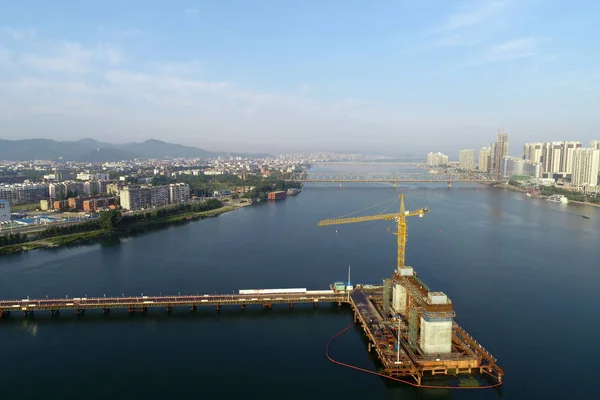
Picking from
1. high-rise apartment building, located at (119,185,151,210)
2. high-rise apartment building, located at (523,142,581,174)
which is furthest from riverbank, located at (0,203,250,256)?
high-rise apartment building, located at (523,142,581,174)

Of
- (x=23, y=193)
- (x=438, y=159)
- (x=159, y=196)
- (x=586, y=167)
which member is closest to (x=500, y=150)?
(x=586, y=167)

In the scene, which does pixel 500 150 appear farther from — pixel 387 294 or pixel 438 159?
pixel 387 294


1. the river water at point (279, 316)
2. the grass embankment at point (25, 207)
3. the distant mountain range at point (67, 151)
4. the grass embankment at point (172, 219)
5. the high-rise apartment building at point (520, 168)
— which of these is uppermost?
the distant mountain range at point (67, 151)

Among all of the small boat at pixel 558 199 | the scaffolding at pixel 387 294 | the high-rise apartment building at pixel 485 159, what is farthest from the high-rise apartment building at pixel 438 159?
the scaffolding at pixel 387 294

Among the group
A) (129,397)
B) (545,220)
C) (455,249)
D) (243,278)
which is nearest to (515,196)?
(545,220)

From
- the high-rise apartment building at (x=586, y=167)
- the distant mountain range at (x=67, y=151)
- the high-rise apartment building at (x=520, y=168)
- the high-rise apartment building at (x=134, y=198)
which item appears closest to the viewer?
the high-rise apartment building at (x=134, y=198)

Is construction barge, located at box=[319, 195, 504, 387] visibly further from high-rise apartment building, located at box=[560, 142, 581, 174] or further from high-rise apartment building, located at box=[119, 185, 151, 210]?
high-rise apartment building, located at box=[560, 142, 581, 174]

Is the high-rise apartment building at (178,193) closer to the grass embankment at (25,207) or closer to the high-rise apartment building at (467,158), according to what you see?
the grass embankment at (25,207)
